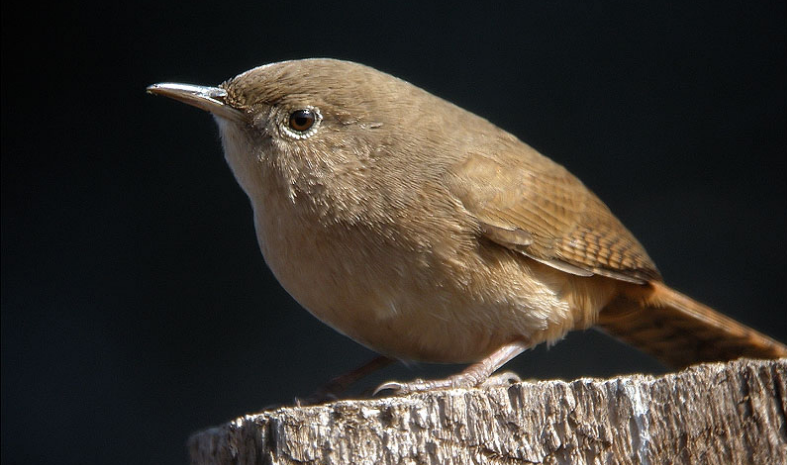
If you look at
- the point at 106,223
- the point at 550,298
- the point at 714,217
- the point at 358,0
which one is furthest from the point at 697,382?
the point at 106,223

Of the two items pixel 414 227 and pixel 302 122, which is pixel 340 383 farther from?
pixel 302 122

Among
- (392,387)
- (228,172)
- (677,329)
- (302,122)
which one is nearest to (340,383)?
(392,387)

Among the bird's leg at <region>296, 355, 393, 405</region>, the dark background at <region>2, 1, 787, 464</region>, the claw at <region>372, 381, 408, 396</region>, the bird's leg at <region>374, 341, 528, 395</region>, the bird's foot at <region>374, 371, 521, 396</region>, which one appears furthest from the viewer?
the dark background at <region>2, 1, 787, 464</region>

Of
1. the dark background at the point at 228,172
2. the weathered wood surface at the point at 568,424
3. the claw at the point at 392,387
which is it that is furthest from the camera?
the dark background at the point at 228,172

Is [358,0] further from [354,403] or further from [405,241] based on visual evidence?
[354,403]

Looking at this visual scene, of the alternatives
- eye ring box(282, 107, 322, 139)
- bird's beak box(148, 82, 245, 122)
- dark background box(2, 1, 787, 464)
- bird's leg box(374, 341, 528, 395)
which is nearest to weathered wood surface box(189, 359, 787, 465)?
bird's leg box(374, 341, 528, 395)

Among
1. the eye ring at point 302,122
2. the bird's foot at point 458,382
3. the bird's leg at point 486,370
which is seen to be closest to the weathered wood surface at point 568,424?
the bird's foot at point 458,382

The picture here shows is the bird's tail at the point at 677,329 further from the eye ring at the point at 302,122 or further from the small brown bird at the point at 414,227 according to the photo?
the eye ring at the point at 302,122

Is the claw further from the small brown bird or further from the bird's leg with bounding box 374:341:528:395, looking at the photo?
the bird's leg with bounding box 374:341:528:395
